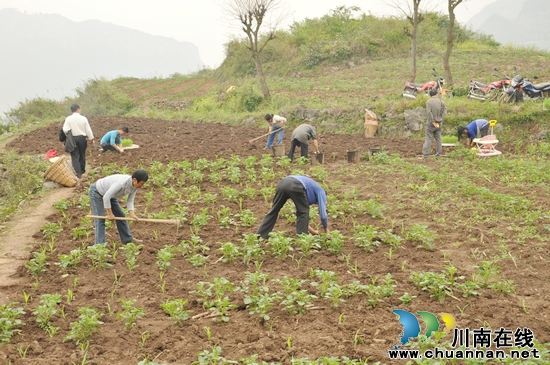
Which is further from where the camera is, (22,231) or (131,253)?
(22,231)

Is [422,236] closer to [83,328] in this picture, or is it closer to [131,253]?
[131,253]

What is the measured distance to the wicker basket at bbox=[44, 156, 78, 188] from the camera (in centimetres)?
964

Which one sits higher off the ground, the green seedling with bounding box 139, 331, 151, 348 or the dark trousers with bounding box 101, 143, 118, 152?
the dark trousers with bounding box 101, 143, 118, 152

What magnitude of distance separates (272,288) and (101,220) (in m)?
2.69

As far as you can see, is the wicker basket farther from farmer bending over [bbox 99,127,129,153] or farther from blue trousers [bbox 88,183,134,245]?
blue trousers [bbox 88,183,134,245]

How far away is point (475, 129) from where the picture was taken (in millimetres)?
12391

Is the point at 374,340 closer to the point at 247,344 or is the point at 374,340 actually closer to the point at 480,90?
the point at 247,344

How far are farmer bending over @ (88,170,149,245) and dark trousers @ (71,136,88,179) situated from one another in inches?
146

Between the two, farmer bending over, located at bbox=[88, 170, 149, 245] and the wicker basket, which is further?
the wicker basket

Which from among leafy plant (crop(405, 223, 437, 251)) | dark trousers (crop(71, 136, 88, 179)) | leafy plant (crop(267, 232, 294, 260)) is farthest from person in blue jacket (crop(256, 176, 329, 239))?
dark trousers (crop(71, 136, 88, 179))

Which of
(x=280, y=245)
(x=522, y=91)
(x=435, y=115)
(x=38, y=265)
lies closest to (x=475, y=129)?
(x=435, y=115)

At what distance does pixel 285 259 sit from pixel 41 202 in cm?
538

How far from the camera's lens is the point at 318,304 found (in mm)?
4844

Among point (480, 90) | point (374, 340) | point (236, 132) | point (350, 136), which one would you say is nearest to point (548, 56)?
point (480, 90)
